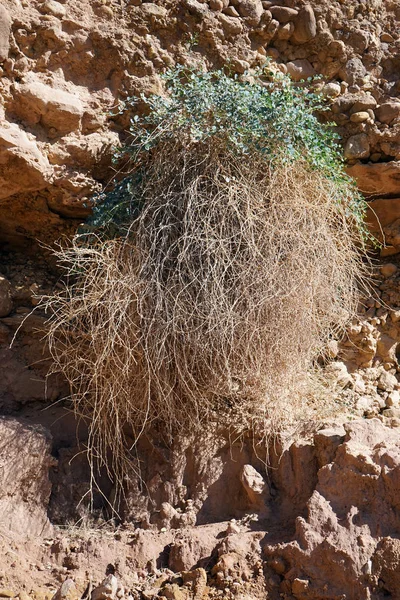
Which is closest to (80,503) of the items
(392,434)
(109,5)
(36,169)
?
(392,434)

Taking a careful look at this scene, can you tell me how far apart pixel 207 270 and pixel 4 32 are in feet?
5.05

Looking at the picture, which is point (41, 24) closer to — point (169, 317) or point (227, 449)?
point (169, 317)

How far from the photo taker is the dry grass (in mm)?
2902

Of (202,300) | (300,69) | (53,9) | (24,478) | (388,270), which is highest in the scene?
(53,9)

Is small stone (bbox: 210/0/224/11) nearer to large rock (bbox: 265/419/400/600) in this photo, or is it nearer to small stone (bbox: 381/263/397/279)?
small stone (bbox: 381/263/397/279)

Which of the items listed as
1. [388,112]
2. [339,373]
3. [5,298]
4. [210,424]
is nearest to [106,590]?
[210,424]

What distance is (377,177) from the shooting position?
3611 millimetres

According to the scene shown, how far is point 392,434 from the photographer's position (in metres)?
2.73

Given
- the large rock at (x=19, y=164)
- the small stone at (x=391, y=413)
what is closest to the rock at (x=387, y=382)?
the small stone at (x=391, y=413)

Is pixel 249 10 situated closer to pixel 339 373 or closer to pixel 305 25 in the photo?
pixel 305 25

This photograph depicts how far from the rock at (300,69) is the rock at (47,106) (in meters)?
1.21

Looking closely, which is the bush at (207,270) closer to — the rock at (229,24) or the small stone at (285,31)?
the rock at (229,24)

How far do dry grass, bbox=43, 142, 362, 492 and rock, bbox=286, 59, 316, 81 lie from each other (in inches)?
33.8

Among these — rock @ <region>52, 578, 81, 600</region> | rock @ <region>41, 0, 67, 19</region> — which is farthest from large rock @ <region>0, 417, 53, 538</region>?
rock @ <region>41, 0, 67, 19</region>
